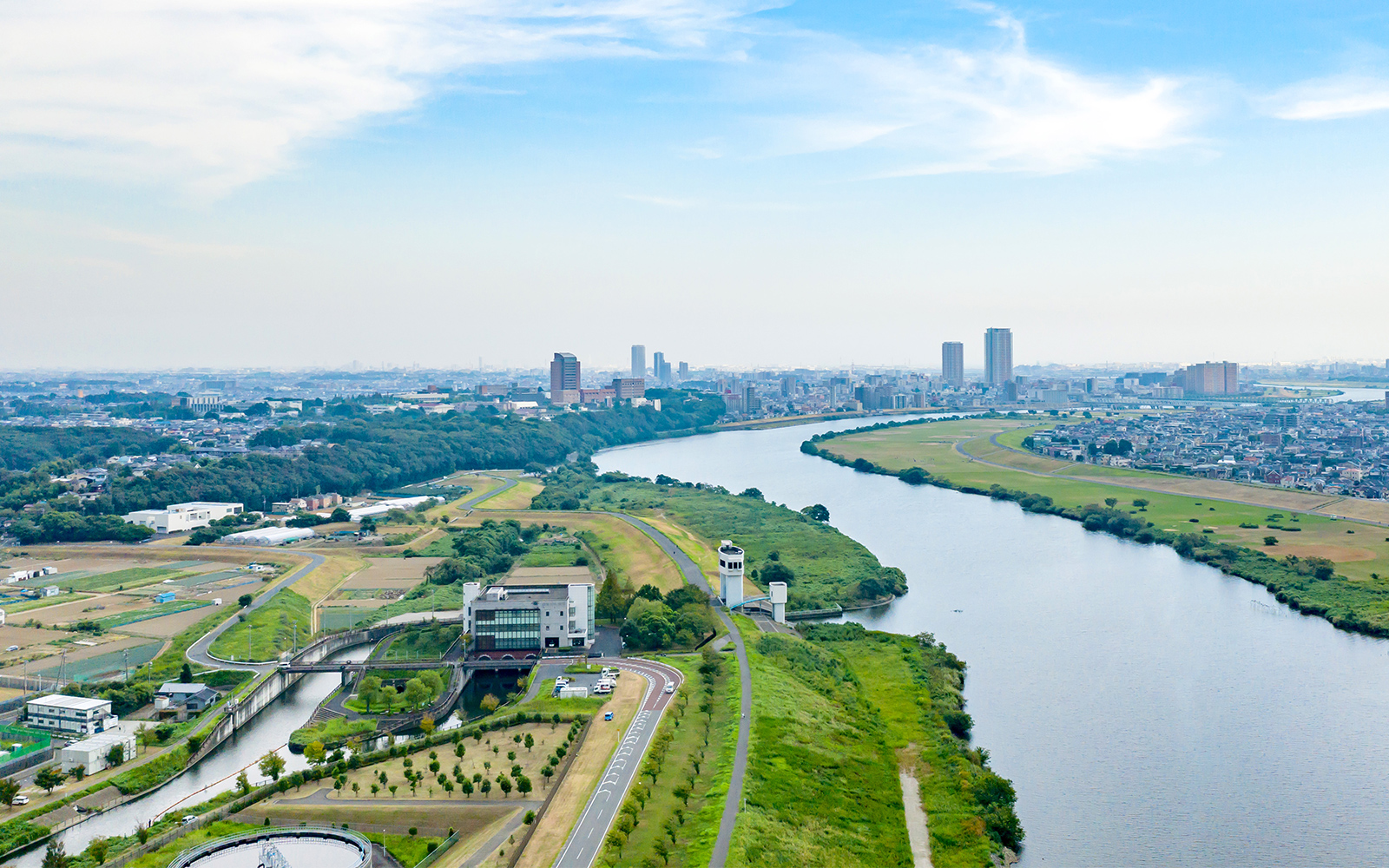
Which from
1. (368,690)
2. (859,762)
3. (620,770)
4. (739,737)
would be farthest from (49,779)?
(859,762)

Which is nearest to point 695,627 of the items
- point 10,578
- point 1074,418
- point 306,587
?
point 306,587

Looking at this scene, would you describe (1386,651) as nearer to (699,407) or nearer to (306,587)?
(306,587)

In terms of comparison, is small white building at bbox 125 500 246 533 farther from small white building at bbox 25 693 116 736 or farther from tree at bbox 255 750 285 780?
tree at bbox 255 750 285 780

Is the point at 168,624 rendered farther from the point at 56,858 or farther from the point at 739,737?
the point at 739,737

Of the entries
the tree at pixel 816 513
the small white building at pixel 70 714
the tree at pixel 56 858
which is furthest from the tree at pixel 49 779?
the tree at pixel 816 513

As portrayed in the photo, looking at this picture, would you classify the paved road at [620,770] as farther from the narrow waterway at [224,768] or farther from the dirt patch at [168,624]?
the dirt patch at [168,624]

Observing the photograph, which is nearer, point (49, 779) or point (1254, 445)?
point (49, 779)

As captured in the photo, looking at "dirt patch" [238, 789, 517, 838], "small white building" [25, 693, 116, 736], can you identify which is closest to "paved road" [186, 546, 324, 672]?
"small white building" [25, 693, 116, 736]
